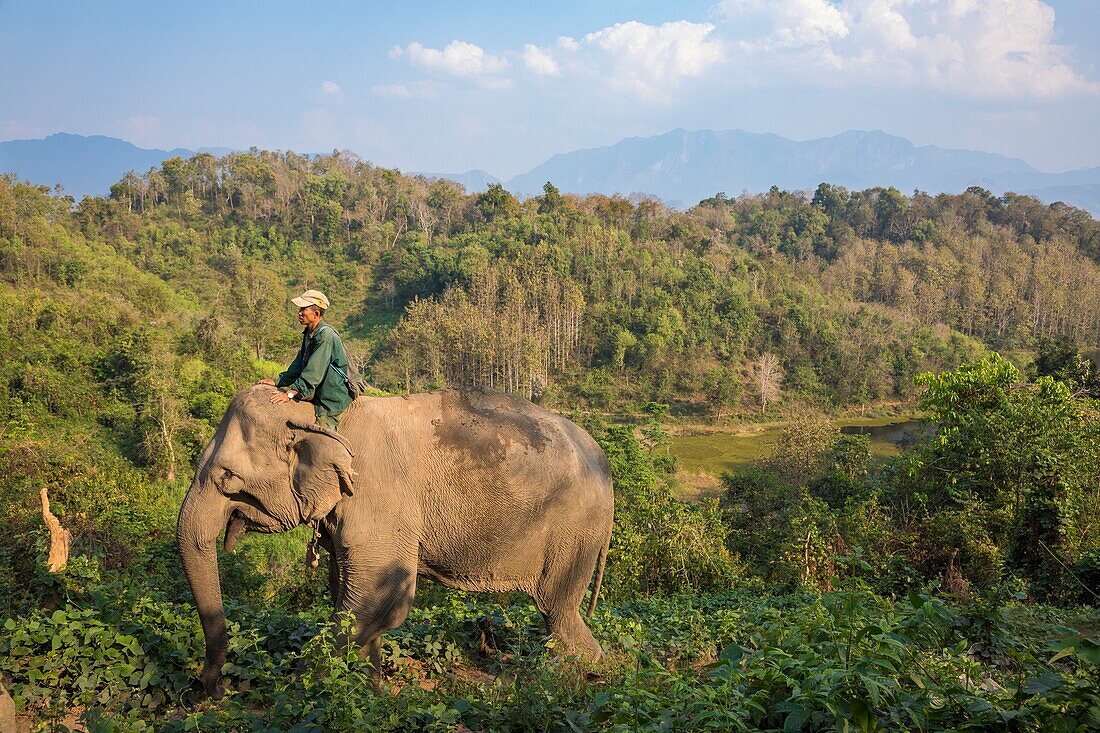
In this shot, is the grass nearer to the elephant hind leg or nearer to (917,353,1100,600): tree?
(917,353,1100,600): tree

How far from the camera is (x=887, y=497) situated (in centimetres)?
1360

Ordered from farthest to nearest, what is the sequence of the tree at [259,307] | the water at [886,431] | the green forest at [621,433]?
1. the water at [886,431]
2. the tree at [259,307]
3. the green forest at [621,433]

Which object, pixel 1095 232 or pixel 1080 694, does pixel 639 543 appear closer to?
pixel 1080 694

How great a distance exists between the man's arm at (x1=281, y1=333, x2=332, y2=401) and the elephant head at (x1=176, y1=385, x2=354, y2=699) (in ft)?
0.59

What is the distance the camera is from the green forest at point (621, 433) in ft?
12.2

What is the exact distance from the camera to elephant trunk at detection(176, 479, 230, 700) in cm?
475

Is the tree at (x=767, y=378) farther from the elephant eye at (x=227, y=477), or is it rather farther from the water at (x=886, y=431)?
the elephant eye at (x=227, y=477)

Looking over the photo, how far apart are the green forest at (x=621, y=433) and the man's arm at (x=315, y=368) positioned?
154 centimetres

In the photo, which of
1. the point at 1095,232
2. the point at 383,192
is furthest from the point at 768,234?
the point at 383,192

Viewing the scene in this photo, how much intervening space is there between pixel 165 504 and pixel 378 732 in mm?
16584

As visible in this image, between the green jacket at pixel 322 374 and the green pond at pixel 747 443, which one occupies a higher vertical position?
the green jacket at pixel 322 374

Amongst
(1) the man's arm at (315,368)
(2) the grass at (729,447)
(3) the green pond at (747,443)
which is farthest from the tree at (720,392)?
(1) the man's arm at (315,368)

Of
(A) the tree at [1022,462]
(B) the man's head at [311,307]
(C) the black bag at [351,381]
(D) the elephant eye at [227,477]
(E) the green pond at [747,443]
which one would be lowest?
(E) the green pond at [747,443]

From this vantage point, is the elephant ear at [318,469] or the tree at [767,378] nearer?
the elephant ear at [318,469]
